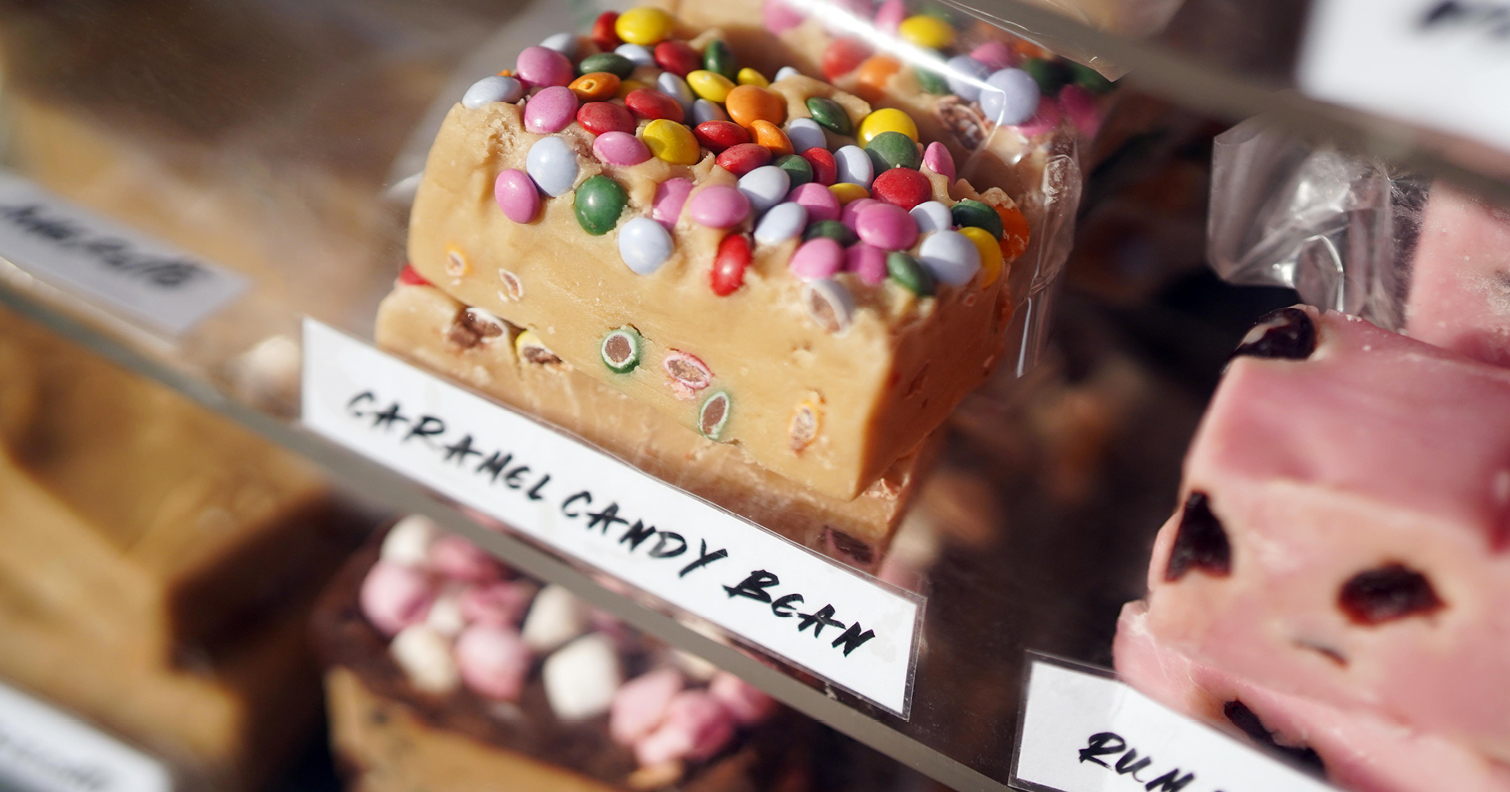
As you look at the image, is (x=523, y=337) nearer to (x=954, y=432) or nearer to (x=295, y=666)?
(x=954, y=432)

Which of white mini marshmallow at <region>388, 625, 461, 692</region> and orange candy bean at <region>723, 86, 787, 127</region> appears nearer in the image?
orange candy bean at <region>723, 86, 787, 127</region>

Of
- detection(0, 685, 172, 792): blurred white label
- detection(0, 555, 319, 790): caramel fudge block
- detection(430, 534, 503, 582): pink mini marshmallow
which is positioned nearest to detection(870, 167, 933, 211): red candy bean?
detection(430, 534, 503, 582): pink mini marshmallow

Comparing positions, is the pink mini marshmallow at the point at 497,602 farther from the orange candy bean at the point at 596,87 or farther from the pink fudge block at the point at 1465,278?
the pink fudge block at the point at 1465,278

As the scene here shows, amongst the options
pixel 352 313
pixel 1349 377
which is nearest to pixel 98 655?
pixel 352 313

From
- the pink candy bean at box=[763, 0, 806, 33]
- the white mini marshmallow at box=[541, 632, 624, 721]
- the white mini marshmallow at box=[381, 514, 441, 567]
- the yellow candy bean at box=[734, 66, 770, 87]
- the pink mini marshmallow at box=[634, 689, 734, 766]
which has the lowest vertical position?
the white mini marshmallow at box=[381, 514, 441, 567]

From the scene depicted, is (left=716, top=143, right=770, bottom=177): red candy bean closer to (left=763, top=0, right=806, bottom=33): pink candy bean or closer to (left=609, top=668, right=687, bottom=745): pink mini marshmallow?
(left=763, top=0, right=806, bottom=33): pink candy bean

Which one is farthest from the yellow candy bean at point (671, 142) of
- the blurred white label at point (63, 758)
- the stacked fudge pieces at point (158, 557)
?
the blurred white label at point (63, 758)

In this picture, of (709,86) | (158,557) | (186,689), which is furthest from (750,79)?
(186,689)
